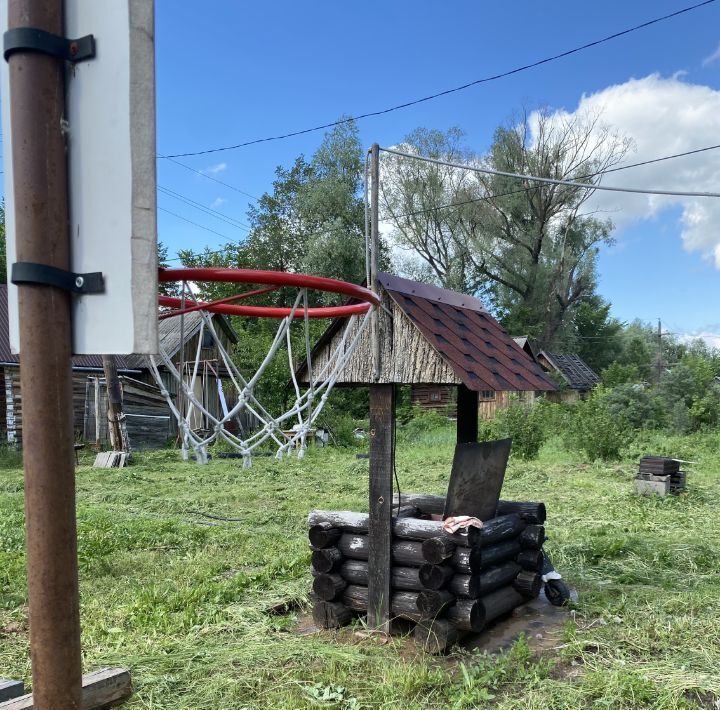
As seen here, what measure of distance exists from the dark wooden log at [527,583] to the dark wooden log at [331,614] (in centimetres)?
145

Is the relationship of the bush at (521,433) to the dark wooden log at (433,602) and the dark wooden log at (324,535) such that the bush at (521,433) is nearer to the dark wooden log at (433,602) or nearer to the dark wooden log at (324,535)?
the dark wooden log at (324,535)

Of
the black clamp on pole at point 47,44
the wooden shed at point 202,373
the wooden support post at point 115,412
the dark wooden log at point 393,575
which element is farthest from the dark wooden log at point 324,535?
the wooden shed at point 202,373

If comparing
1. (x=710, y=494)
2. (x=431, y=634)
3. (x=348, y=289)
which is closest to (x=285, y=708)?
(x=431, y=634)

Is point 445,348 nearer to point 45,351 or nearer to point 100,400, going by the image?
point 45,351

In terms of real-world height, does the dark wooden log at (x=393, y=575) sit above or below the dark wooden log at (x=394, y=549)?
below

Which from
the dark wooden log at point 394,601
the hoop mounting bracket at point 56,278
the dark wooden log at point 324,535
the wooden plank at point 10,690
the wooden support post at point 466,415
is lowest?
the dark wooden log at point 394,601

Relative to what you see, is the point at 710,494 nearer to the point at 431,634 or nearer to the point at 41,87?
the point at 431,634

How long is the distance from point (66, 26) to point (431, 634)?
4.41m

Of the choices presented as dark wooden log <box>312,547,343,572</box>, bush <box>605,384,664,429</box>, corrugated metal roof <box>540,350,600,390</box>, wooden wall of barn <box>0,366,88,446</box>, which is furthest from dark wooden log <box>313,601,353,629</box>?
corrugated metal roof <box>540,350,600,390</box>

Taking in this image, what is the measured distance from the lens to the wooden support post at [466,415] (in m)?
6.32

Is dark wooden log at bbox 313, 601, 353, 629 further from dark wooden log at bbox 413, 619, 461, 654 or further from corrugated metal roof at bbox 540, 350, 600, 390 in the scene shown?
corrugated metal roof at bbox 540, 350, 600, 390

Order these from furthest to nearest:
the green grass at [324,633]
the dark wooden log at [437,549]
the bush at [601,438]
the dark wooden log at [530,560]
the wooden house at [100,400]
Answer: the wooden house at [100,400], the bush at [601,438], the dark wooden log at [530,560], the dark wooden log at [437,549], the green grass at [324,633]

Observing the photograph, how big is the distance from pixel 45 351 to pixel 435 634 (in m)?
4.03

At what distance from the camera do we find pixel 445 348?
521cm
